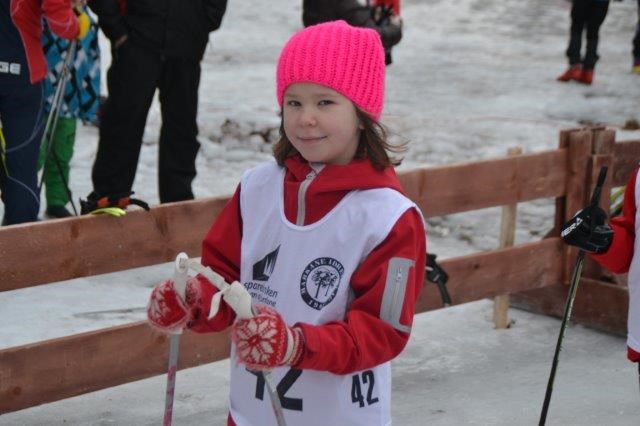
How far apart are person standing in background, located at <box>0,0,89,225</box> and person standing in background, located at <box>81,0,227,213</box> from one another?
0.87 ft

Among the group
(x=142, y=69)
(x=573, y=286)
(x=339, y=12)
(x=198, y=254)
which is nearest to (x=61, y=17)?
(x=142, y=69)

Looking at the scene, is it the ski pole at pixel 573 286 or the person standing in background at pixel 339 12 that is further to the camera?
the person standing in background at pixel 339 12

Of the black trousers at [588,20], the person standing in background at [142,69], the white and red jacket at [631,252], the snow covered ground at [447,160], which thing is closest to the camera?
the white and red jacket at [631,252]

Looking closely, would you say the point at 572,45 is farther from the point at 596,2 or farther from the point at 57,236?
the point at 57,236

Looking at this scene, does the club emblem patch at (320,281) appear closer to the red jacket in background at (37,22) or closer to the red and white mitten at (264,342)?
the red and white mitten at (264,342)

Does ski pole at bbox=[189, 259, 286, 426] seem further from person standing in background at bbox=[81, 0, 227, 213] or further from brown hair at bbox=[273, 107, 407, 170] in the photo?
person standing in background at bbox=[81, 0, 227, 213]

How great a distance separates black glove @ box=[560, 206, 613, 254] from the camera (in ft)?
13.0

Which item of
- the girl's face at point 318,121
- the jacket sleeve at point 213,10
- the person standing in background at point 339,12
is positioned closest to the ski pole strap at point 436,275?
the jacket sleeve at point 213,10

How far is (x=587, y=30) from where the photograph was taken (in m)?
12.8

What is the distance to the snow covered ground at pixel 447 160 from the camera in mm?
5328

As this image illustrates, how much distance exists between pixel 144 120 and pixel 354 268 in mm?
3927

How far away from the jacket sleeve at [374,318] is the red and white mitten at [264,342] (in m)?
0.07

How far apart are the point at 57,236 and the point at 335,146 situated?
1.85 m

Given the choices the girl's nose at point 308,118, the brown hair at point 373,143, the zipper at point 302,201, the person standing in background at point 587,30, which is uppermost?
the girl's nose at point 308,118
